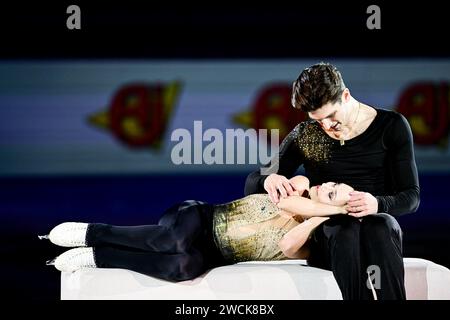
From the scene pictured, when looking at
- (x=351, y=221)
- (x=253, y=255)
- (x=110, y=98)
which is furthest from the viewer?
(x=110, y=98)

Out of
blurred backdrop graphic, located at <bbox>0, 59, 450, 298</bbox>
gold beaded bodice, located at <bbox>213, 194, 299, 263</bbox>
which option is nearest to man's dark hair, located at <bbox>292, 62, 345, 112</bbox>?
gold beaded bodice, located at <bbox>213, 194, 299, 263</bbox>

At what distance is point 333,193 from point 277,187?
0.68ft

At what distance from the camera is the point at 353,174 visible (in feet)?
9.05

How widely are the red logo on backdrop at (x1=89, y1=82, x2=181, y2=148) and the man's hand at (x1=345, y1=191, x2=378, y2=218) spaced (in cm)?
283

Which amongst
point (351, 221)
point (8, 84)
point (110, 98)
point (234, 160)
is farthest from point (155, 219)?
point (351, 221)

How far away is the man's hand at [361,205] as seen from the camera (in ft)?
8.08

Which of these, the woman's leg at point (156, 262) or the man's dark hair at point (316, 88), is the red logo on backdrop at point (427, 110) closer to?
the man's dark hair at point (316, 88)

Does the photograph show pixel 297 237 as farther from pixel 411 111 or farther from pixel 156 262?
pixel 411 111

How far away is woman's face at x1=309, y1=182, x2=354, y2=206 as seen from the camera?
2512mm

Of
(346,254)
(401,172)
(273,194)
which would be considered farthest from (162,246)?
(401,172)
